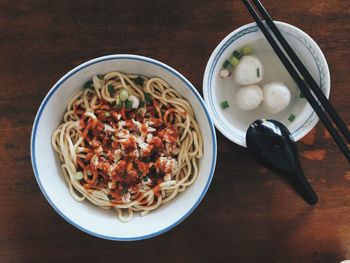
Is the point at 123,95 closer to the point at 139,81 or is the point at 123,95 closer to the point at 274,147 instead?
the point at 139,81

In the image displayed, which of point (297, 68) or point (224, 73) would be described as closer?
point (297, 68)

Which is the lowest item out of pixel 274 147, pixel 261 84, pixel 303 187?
pixel 303 187

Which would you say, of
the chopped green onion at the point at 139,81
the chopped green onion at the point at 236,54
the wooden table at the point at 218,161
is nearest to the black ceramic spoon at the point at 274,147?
the wooden table at the point at 218,161

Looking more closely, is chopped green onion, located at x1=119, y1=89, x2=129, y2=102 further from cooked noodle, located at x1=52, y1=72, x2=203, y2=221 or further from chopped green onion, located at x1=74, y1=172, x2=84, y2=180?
chopped green onion, located at x1=74, y1=172, x2=84, y2=180

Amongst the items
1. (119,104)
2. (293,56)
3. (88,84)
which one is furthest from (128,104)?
(293,56)

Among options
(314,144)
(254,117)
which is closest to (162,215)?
(254,117)

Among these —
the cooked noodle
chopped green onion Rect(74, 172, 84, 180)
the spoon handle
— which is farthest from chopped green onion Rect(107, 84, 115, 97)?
the spoon handle
